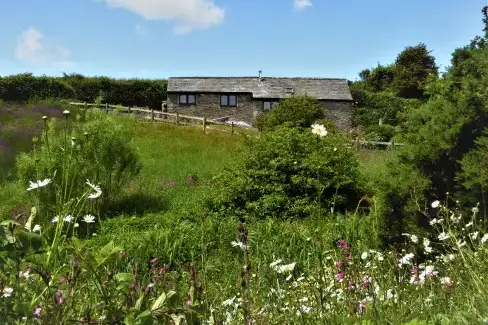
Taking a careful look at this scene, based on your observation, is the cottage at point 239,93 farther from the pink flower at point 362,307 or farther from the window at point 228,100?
the pink flower at point 362,307

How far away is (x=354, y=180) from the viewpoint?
11250mm

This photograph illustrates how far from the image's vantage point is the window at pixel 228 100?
4650 cm

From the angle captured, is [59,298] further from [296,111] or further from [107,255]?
[296,111]

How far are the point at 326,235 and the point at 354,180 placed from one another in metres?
3.82

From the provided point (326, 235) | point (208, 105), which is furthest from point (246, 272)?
point (208, 105)

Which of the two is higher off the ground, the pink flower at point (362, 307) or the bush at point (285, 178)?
the pink flower at point (362, 307)

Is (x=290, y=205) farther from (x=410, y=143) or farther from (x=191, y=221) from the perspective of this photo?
(x=410, y=143)

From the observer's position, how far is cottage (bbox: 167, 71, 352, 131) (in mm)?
45531

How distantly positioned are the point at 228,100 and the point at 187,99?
131 inches

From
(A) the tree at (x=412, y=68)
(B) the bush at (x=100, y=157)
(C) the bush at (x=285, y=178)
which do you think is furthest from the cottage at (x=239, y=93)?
(C) the bush at (x=285, y=178)

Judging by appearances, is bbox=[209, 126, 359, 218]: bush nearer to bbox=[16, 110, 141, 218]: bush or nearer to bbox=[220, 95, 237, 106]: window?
bbox=[16, 110, 141, 218]: bush

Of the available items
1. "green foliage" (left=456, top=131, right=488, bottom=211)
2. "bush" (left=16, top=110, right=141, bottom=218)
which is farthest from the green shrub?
"green foliage" (left=456, top=131, right=488, bottom=211)

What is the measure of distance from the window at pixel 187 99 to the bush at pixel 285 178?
35374 mm

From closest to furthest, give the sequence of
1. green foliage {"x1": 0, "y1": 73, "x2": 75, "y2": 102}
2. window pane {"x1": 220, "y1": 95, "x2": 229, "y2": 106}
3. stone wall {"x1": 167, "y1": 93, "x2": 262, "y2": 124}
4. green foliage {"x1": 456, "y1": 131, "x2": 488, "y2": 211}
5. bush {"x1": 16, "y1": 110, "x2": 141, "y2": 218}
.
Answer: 1. green foliage {"x1": 456, "y1": 131, "x2": 488, "y2": 211}
2. bush {"x1": 16, "y1": 110, "x2": 141, "y2": 218}
3. green foliage {"x1": 0, "y1": 73, "x2": 75, "y2": 102}
4. stone wall {"x1": 167, "y1": 93, "x2": 262, "y2": 124}
5. window pane {"x1": 220, "y1": 95, "x2": 229, "y2": 106}
